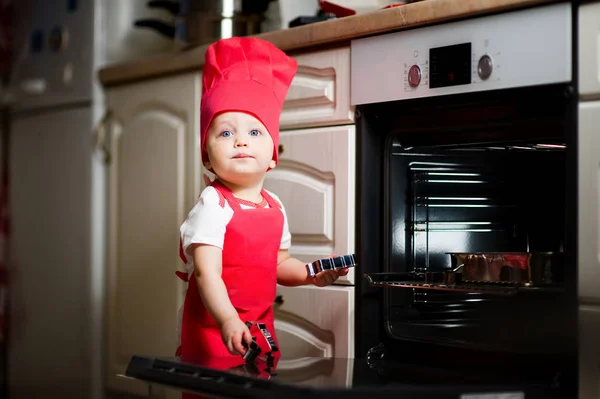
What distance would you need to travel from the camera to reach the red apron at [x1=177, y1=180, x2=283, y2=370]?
1.32 m

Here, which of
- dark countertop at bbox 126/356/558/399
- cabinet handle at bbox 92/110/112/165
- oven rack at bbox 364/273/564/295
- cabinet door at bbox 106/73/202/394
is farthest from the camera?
cabinet handle at bbox 92/110/112/165

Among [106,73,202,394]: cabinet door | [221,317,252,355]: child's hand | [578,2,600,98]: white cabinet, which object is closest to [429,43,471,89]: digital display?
[578,2,600,98]: white cabinet

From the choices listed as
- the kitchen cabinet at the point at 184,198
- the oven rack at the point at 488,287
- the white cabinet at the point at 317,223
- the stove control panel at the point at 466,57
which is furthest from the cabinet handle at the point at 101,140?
the oven rack at the point at 488,287

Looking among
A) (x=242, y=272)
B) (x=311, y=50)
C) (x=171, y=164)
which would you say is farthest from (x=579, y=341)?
(x=171, y=164)

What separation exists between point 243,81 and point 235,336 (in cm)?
42

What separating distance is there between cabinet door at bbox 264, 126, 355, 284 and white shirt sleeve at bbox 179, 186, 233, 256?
14.2 inches

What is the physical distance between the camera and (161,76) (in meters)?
2.11

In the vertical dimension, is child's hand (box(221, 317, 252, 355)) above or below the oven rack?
below

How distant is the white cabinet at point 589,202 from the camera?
1247 mm

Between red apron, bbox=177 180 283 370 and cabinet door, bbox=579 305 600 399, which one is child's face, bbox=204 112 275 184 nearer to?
red apron, bbox=177 180 283 370

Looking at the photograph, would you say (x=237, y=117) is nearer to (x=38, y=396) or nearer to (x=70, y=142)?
(x=70, y=142)

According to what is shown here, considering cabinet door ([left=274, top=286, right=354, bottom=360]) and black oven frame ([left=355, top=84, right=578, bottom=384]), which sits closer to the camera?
black oven frame ([left=355, top=84, right=578, bottom=384])

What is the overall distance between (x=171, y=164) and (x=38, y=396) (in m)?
0.89

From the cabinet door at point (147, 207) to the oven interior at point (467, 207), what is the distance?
22.9 inches
